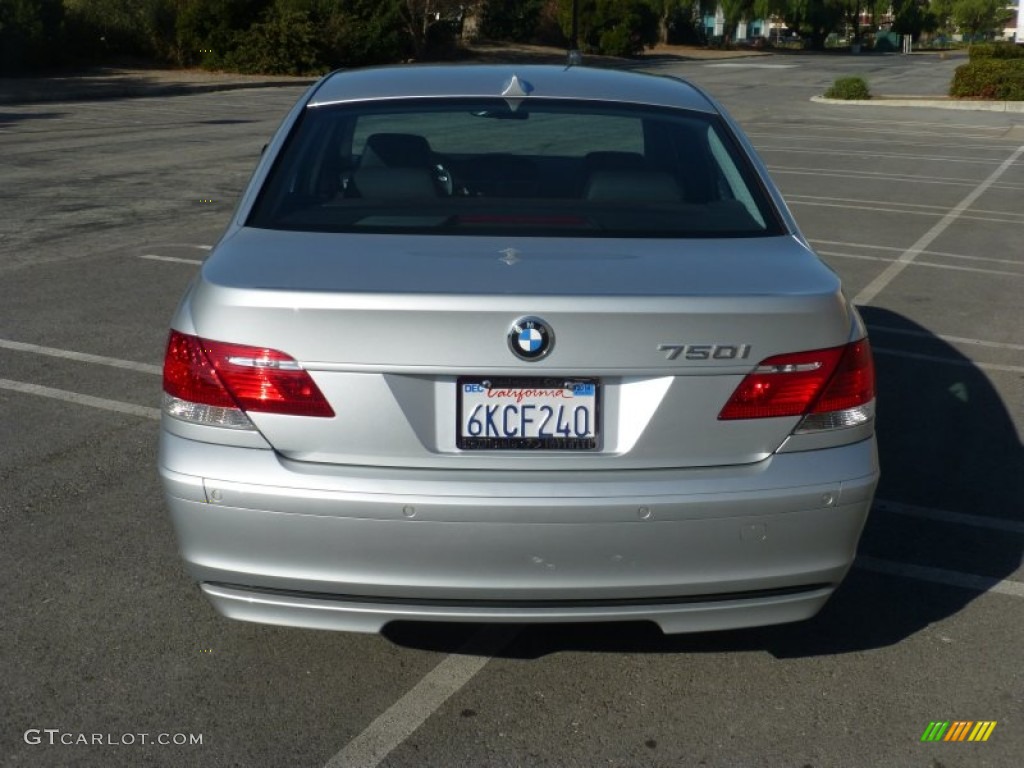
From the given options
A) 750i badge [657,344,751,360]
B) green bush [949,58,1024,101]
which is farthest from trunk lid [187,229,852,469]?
green bush [949,58,1024,101]

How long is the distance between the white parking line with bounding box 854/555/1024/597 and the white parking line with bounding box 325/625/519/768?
55.1 inches

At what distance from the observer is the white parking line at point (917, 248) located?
982cm

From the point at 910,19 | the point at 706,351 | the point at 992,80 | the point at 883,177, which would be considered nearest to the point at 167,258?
the point at 706,351

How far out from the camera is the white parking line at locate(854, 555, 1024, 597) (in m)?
4.54

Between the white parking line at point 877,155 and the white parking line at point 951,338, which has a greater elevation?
the white parking line at point 951,338

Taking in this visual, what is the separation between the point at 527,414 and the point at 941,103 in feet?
120

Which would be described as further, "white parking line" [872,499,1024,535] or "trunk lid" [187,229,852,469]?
"white parking line" [872,499,1024,535]

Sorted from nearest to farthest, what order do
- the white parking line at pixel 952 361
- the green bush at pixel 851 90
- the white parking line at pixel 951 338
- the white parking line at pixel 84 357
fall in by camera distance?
the white parking line at pixel 84 357 → the white parking line at pixel 952 361 → the white parking line at pixel 951 338 → the green bush at pixel 851 90

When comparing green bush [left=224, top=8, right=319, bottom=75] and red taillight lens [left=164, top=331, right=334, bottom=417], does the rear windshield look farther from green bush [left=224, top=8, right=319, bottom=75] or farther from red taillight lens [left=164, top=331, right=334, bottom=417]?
green bush [left=224, top=8, right=319, bottom=75]

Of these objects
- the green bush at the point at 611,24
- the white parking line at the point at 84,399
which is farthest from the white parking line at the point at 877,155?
the green bush at the point at 611,24

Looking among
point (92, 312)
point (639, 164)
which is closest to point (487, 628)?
point (639, 164)

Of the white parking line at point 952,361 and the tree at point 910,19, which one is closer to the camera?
the white parking line at point 952,361

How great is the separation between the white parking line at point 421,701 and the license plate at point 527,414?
0.81 m

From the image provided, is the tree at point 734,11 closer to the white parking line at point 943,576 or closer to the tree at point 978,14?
the tree at point 978,14
